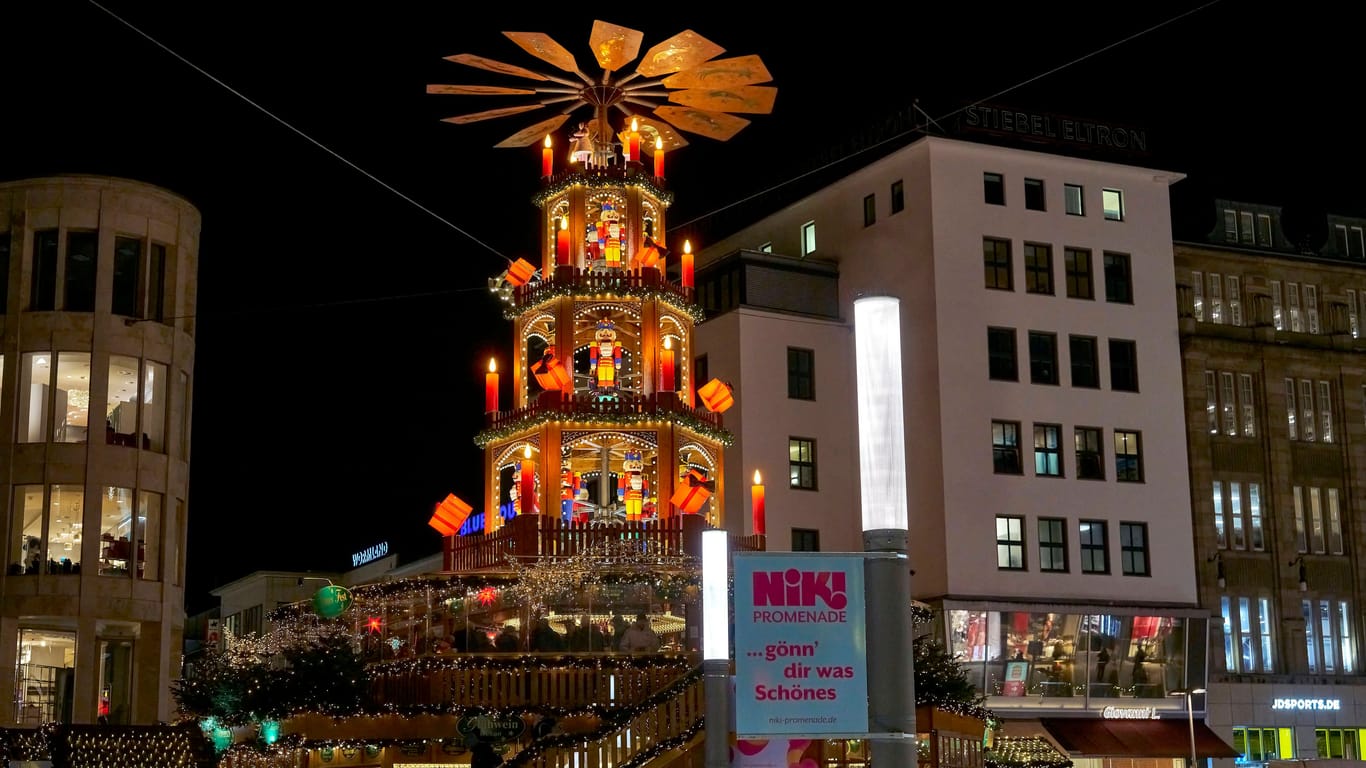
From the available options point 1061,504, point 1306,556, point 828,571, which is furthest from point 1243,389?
point 828,571

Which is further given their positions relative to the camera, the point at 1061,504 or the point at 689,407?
the point at 1061,504

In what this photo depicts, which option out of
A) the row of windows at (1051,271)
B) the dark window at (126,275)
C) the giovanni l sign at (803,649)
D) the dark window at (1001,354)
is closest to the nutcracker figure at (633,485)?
the dark window at (126,275)

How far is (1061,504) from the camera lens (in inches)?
2095

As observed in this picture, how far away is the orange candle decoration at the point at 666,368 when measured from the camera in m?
36.8

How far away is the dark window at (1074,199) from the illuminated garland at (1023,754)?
16733 mm

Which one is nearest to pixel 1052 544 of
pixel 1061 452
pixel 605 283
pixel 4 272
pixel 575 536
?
pixel 1061 452

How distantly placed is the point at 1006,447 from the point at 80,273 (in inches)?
1063

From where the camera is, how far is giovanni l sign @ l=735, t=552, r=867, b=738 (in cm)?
1131

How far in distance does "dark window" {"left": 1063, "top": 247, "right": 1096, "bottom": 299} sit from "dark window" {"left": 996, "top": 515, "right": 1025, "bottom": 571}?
7.72 meters

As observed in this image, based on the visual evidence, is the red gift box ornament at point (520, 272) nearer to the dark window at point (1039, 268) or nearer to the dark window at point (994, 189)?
the dark window at point (994, 189)

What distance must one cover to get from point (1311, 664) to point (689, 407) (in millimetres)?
31148

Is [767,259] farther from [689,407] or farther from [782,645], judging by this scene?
[782,645]

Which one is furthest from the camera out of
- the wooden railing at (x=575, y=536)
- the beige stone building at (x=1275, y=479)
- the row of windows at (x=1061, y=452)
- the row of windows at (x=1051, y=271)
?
the beige stone building at (x=1275, y=479)

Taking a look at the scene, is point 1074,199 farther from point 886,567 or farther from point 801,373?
point 886,567
